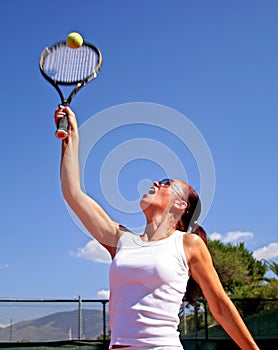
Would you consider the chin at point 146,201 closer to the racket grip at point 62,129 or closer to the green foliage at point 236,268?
the racket grip at point 62,129

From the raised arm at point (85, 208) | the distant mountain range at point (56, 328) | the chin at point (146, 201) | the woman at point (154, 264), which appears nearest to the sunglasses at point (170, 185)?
the woman at point (154, 264)

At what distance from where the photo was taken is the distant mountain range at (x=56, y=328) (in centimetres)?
888

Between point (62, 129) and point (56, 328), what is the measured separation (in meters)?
6.91

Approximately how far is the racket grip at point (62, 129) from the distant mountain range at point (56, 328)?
6.74 m

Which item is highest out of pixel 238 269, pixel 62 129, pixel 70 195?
pixel 238 269

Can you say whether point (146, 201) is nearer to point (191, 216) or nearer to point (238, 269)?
point (191, 216)

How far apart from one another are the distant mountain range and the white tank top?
704 centimetres

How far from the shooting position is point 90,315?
9242 millimetres

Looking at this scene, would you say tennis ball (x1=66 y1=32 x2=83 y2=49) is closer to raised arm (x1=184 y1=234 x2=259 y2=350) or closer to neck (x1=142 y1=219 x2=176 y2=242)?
neck (x1=142 y1=219 x2=176 y2=242)

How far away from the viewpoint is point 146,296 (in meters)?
2.18

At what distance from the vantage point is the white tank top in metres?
2.14

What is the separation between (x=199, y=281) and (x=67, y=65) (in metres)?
2.28

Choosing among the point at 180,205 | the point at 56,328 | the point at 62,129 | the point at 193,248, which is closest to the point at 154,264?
the point at 193,248

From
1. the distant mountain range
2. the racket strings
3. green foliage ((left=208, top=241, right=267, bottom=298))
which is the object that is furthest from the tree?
the racket strings
